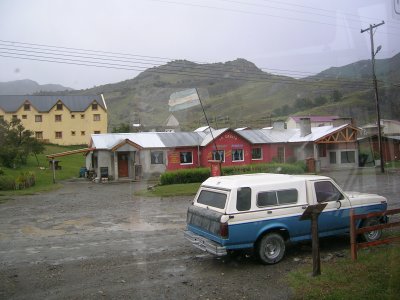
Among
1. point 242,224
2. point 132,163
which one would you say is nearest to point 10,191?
point 132,163

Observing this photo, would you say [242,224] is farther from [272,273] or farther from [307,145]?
[307,145]

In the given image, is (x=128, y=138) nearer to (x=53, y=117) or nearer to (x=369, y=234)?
(x=369, y=234)

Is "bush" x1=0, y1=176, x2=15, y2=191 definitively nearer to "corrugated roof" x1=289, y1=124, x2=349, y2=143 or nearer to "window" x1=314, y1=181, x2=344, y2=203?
"corrugated roof" x1=289, y1=124, x2=349, y2=143

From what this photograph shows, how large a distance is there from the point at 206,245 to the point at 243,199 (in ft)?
4.03

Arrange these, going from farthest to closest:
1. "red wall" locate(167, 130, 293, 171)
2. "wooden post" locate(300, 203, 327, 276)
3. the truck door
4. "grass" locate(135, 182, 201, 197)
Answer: "red wall" locate(167, 130, 293, 171)
"grass" locate(135, 182, 201, 197)
the truck door
"wooden post" locate(300, 203, 327, 276)

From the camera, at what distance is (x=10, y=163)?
3778 cm

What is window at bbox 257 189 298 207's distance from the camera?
8.83 m

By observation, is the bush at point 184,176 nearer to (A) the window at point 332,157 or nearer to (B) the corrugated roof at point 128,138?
(B) the corrugated roof at point 128,138

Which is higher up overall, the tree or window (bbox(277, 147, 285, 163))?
the tree

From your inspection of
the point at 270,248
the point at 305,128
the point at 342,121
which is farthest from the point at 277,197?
the point at 342,121

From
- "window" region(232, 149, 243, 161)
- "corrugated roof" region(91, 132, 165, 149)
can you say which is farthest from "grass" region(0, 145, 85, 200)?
"window" region(232, 149, 243, 161)

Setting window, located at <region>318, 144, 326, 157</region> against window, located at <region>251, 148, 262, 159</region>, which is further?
window, located at <region>318, 144, 326, 157</region>

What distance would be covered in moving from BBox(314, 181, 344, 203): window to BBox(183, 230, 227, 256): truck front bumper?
2.67 meters

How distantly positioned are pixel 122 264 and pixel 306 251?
4184 millimetres
